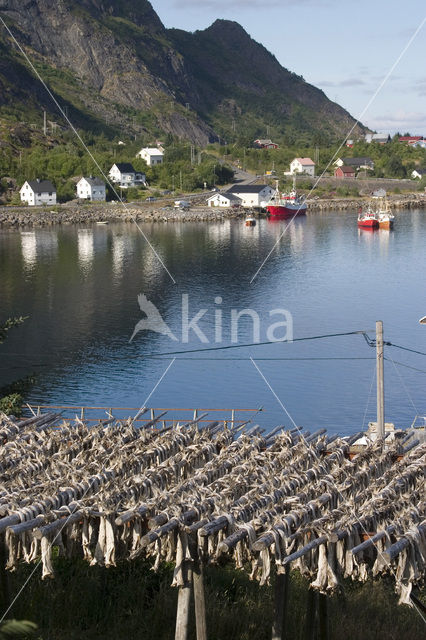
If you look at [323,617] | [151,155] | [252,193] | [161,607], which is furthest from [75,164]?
[323,617]

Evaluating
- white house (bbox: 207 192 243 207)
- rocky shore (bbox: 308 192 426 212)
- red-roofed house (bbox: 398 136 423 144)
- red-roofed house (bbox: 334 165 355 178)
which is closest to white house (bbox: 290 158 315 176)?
red-roofed house (bbox: 334 165 355 178)

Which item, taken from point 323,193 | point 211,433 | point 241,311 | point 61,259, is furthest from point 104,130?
point 211,433

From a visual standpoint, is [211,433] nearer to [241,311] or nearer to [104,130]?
[241,311]

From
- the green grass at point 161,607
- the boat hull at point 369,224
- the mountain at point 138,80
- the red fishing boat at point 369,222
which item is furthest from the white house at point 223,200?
the green grass at point 161,607

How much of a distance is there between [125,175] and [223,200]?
325 inches

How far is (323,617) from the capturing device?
5887 mm

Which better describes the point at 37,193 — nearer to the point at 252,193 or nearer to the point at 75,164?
the point at 75,164

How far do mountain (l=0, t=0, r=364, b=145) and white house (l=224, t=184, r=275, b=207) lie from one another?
77.9 ft

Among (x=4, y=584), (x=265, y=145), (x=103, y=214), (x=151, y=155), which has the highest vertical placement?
(x=265, y=145)

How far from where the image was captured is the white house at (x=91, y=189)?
57875 millimetres

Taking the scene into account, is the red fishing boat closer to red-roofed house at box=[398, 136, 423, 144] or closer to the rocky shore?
the rocky shore

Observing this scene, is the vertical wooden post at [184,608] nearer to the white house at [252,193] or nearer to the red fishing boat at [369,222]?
the red fishing boat at [369,222]

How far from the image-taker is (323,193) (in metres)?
66.5

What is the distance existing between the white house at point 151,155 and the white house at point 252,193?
9821 millimetres
